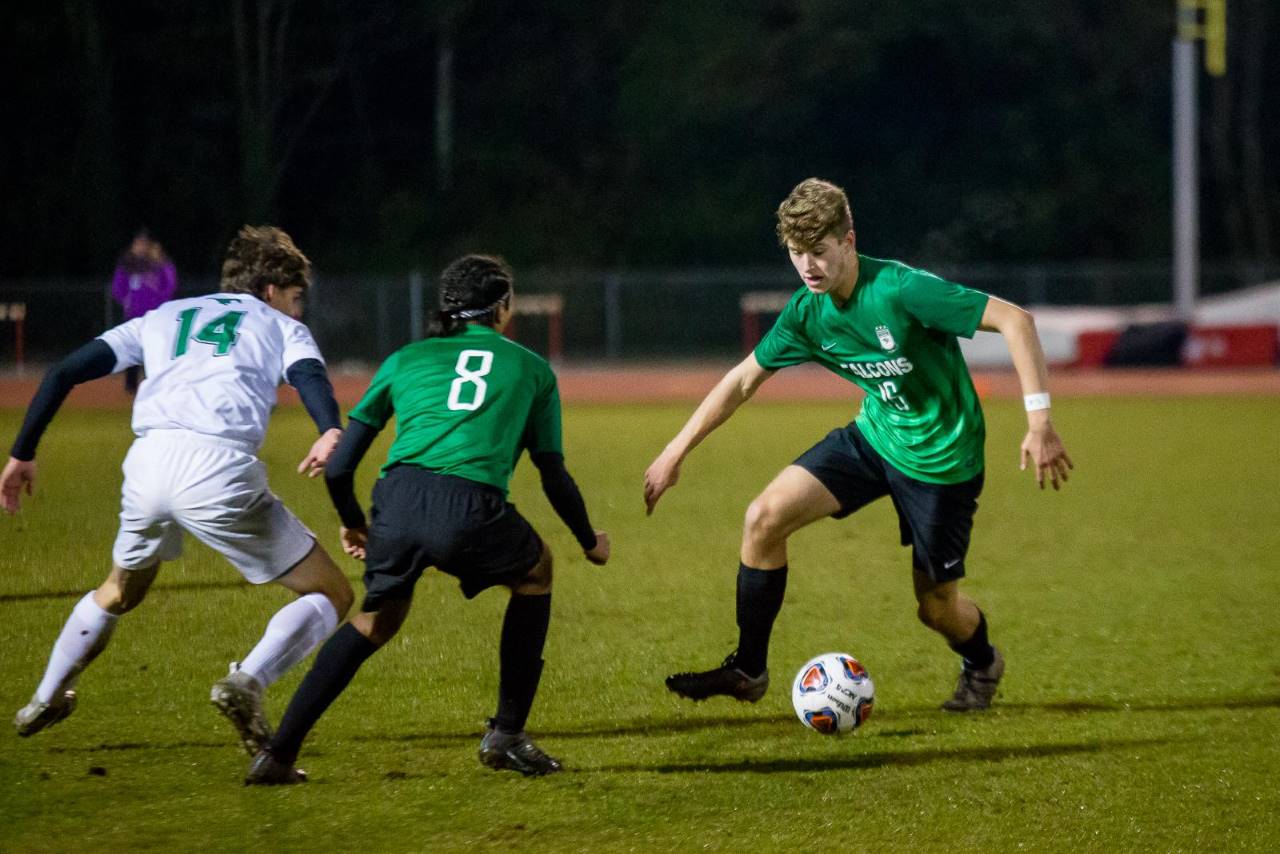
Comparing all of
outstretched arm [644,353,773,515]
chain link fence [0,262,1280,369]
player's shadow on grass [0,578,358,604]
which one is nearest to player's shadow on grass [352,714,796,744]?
outstretched arm [644,353,773,515]

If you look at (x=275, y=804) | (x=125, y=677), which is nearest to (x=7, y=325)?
(x=125, y=677)

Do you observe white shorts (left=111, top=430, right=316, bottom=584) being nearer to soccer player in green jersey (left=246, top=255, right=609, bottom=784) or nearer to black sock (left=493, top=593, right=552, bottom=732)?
soccer player in green jersey (left=246, top=255, right=609, bottom=784)

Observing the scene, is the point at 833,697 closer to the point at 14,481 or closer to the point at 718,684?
the point at 718,684

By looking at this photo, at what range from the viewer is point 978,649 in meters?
5.94

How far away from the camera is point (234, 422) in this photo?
512 cm

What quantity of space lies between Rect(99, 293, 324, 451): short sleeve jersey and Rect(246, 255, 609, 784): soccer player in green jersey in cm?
50

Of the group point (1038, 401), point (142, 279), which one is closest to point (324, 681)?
point (1038, 401)

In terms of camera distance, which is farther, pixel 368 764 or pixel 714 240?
pixel 714 240

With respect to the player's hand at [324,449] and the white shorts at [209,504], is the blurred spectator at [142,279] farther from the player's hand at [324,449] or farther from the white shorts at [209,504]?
A: the player's hand at [324,449]

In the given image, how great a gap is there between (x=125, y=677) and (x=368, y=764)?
161cm

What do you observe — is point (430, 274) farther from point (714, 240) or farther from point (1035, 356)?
point (1035, 356)

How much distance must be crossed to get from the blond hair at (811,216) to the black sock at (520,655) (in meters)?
1.44

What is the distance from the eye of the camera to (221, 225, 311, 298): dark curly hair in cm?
534

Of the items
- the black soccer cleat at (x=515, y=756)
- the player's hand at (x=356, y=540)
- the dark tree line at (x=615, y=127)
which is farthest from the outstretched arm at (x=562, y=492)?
the dark tree line at (x=615, y=127)
